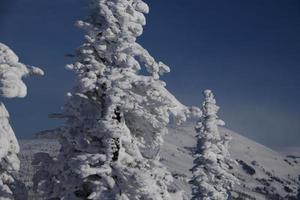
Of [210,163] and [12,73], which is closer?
[12,73]

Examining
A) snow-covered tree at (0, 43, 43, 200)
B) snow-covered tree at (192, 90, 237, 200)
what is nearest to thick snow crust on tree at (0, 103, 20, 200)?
snow-covered tree at (0, 43, 43, 200)

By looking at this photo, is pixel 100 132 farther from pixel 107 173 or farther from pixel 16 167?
pixel 16 167

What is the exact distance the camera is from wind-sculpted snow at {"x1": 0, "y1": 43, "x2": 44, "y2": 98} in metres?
16.8

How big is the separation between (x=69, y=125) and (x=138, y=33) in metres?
3.99

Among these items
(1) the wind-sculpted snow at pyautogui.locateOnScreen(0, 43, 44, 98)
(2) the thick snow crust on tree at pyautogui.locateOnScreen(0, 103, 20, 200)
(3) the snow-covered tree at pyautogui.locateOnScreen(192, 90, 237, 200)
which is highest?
(3) the snow-covered tree at pyautogui.locateOnScreen(192, 90, 237, 200)

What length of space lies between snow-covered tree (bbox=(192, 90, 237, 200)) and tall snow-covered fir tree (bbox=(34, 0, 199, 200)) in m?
21.6

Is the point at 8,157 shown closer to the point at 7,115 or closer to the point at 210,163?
the point at 7,115

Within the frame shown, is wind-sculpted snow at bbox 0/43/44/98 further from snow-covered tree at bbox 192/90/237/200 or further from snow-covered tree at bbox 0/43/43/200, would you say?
snow-covered tree at bbox 192/90/237/200

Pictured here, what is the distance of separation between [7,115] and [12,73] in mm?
3159

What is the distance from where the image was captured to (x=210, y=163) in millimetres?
41188

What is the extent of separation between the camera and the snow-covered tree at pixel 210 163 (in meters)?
40.4

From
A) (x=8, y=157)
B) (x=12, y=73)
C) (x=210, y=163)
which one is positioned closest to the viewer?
(x=12, y=73)

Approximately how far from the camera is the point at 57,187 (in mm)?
18016

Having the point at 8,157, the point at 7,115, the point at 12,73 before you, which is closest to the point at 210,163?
the point at 8,157
